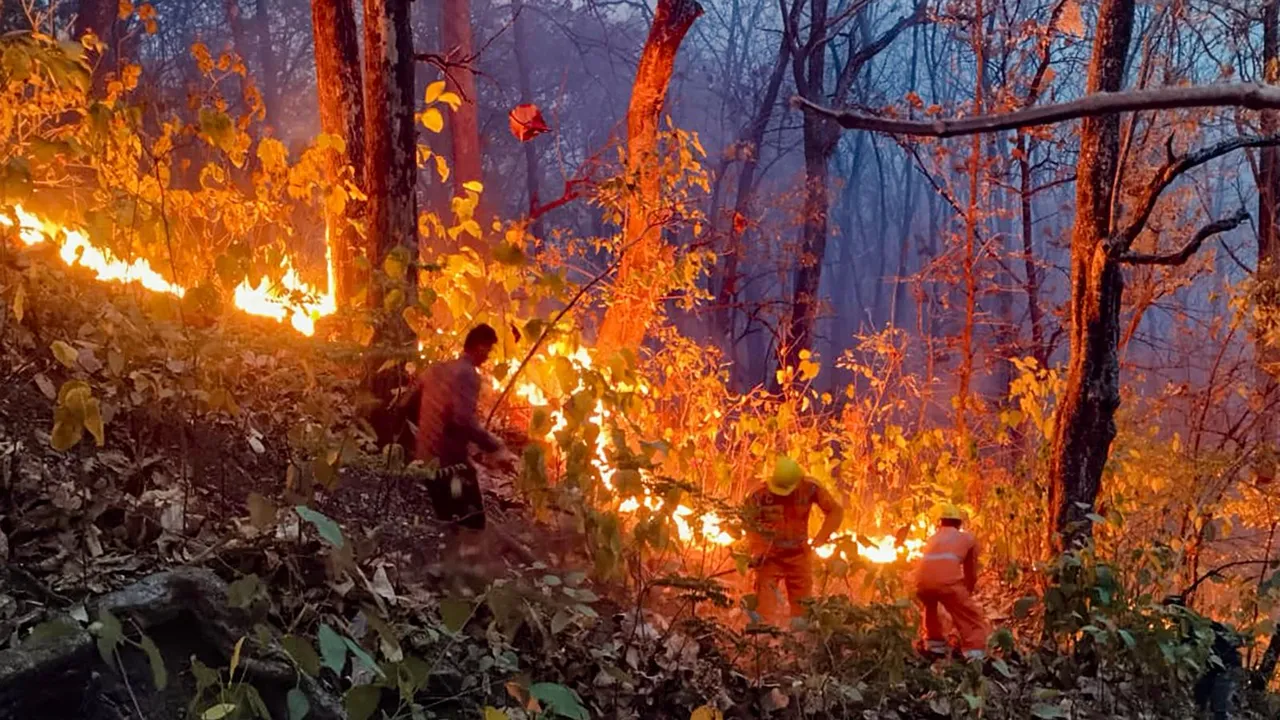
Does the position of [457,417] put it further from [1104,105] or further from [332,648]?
[1104,105]

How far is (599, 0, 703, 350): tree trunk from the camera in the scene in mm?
9086

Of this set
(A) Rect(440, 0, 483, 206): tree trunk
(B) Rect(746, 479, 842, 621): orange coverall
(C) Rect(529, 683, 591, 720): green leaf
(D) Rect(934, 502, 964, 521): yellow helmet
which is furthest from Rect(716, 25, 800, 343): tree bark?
(C) Rect(529, 683, 591, 720): green leaf

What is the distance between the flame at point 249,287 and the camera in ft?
16.8

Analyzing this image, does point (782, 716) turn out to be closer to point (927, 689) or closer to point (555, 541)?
point (927, 689)


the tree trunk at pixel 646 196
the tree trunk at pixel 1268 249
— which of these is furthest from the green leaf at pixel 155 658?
the tree trunk at pixel 1268 249

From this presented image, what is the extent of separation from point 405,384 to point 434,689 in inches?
108

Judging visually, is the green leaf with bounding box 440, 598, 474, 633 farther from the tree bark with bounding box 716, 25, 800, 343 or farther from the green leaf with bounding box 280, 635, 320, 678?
the tree bark with bounding box 716, 25, 800, 343

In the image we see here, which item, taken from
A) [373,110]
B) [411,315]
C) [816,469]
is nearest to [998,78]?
[816,469]

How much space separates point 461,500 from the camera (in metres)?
4.95

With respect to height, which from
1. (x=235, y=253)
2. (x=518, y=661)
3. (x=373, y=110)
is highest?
(x=373, y=110)

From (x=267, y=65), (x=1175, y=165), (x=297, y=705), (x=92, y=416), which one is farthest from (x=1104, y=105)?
(x=267, y=65)

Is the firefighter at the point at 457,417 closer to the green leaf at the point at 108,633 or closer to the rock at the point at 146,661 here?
the rock at the point at 146,661

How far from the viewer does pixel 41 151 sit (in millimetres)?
3137

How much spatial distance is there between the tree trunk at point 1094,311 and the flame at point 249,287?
16.3 feet
